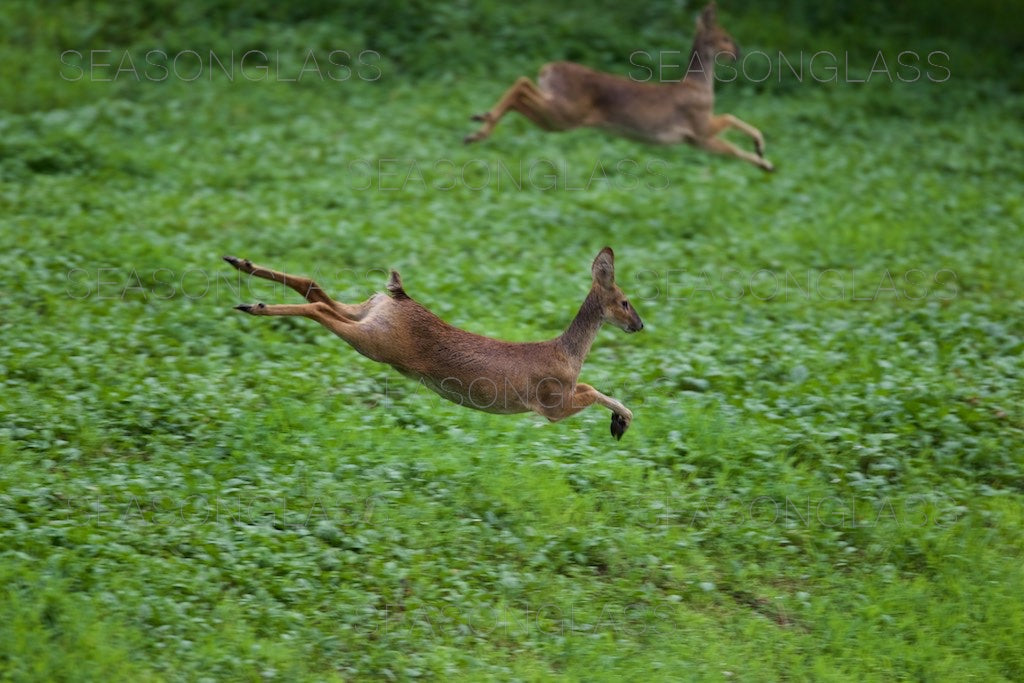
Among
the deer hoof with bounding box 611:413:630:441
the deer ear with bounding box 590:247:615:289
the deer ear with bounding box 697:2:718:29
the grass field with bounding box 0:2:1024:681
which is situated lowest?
the grass field with bounding box 0:2:1024:681

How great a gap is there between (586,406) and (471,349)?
803mm

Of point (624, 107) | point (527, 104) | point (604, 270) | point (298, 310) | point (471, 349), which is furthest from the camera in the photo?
point (624, 107)

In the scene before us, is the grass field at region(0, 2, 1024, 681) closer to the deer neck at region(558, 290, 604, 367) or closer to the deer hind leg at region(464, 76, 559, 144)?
the deer neck at region(558, 290, 604, 367)

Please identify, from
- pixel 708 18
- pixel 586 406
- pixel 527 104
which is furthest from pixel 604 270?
pixel 708 18

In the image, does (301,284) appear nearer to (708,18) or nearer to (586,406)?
(586,406)

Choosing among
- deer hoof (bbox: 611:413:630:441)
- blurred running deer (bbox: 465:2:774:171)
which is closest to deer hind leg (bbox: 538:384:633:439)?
deer hoof (bbox: 611:413:630:441)

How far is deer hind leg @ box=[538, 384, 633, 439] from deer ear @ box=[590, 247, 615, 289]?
649 mm

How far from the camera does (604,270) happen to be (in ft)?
25.0

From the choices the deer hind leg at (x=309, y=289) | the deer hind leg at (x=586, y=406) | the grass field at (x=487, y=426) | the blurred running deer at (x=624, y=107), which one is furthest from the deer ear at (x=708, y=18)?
the deer hind leg at (x=309, y=289)

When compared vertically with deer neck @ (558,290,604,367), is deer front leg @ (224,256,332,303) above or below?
above

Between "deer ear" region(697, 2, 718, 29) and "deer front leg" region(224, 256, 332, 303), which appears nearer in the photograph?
"deer front leg" region(224, 256, 332, 303)

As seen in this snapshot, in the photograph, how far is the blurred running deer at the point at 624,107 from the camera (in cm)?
1145

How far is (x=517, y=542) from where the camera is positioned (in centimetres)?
707

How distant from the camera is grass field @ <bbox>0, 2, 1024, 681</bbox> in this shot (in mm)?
6391
